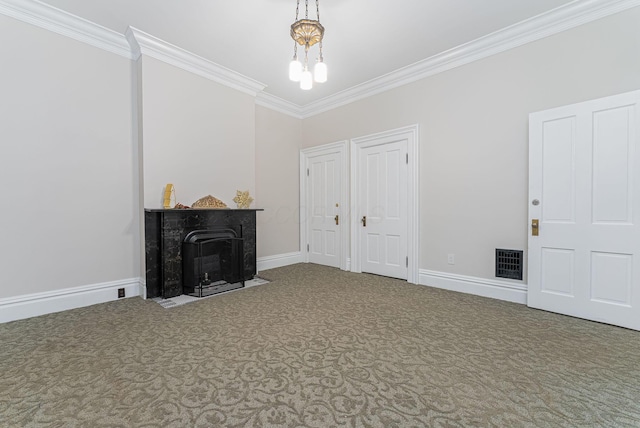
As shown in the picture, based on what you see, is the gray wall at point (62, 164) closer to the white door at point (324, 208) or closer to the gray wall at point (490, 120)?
the white door at point (324, 208)

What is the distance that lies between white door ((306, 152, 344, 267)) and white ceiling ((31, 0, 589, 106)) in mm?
1785

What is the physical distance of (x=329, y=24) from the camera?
3.00 meters

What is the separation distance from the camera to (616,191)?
2545 mm

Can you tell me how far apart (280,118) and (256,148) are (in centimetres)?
85

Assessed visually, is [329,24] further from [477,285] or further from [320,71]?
[477,285]

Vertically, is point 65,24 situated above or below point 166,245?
above

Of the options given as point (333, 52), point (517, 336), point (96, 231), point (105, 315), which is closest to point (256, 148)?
point (333, 52)

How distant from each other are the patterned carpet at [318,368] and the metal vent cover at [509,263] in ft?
1.21

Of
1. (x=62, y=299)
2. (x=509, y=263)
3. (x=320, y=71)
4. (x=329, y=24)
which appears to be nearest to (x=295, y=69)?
(x=320, y=71)

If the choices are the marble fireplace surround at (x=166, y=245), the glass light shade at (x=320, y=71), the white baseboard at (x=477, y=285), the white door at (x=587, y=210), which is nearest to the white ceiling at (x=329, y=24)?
the glass light shade at (x=320, y=71)

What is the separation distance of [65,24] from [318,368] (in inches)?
169

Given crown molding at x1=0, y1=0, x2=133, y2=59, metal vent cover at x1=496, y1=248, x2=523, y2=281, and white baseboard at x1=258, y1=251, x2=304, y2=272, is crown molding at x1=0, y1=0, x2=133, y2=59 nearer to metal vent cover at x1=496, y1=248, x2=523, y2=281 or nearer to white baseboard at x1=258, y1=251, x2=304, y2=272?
white baseboard at x1=258, y1=251, x2=304, y2=272

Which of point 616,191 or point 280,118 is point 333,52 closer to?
point 280,118

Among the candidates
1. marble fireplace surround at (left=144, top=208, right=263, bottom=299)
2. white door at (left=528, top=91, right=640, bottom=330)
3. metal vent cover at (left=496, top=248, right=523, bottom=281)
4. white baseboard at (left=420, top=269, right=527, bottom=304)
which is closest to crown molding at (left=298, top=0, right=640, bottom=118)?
white door at (left=528, top=91, right=640, bottom=330)
